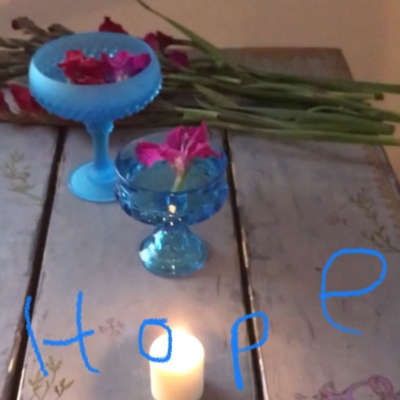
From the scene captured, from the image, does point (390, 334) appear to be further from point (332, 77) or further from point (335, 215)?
point (332, 77)

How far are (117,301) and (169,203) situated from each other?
0.11 meters

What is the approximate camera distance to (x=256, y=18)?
1.37m

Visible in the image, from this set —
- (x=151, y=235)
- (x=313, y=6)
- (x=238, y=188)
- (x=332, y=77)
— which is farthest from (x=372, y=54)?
(x=151, y=235)

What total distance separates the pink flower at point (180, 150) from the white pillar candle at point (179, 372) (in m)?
0.18

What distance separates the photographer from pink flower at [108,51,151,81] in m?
0.78

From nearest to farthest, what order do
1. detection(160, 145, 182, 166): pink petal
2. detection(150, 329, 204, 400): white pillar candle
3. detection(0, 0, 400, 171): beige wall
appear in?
1. detection(150, 329, 204, 400): white pillar candle
2. detection(160, 145, 182, 166): pink petal
3. detection(0, 0, 400, 171): beige wall

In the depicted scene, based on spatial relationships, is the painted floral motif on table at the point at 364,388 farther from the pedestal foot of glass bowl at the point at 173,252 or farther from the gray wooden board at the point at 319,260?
the pedestal foot of glass bowl at the point at 173,252

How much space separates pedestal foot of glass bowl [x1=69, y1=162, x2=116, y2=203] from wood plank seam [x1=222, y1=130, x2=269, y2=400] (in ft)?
0.50

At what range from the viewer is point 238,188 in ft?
2.79

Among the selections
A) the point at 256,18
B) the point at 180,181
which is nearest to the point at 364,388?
the point at 180,181

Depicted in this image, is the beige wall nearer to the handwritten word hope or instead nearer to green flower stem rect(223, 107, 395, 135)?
green flower stem rect(223, 107, 395, 135)

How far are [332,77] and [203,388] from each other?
0.67m

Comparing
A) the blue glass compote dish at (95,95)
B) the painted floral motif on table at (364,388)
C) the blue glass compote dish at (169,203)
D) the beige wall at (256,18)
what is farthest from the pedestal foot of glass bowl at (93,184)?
the beige wall at (256,18)

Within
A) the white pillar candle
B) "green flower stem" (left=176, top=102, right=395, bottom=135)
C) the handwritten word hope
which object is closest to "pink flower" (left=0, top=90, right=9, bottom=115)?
"green flower stem" (left=176, top=102, right=395, bottom=135)
